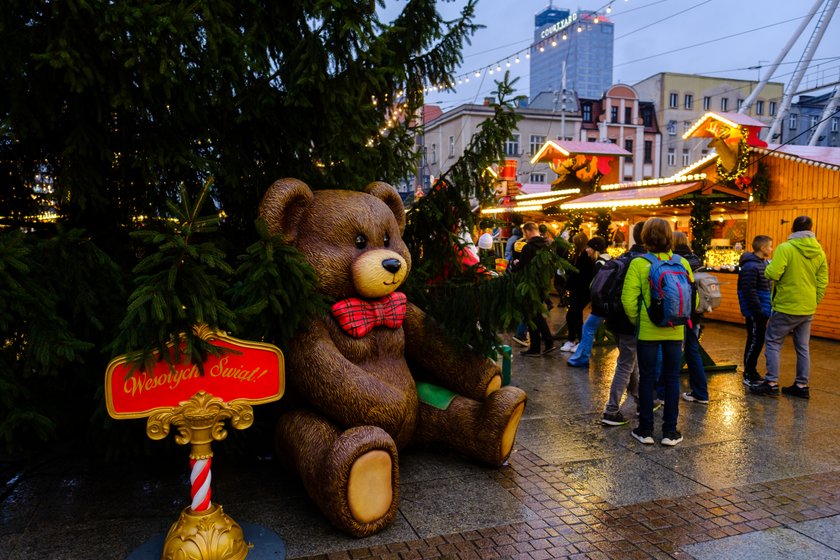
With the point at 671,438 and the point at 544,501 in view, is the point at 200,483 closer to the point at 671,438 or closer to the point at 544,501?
the point at 544,501

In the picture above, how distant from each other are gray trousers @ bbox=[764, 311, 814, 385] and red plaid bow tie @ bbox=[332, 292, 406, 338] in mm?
4109

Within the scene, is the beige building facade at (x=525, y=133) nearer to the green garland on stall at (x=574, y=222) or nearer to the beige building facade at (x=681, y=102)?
the beige building facade at (x=681, y=102)

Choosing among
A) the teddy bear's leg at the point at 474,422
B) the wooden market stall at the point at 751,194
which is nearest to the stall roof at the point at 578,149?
the wooden market stall at the point at 751,194

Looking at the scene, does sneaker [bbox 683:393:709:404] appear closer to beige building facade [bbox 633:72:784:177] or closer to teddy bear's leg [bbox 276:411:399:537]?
teddy bear's leg [bbox 276:411:399:537]

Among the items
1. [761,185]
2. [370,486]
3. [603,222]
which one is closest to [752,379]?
[370,486]

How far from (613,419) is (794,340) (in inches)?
88.9

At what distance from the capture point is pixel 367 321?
12.5 feet

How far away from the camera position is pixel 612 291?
17.0 feet

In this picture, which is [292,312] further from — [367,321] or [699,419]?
[699,419]

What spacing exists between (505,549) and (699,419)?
296 cm

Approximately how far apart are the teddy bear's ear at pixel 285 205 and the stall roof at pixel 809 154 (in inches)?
353

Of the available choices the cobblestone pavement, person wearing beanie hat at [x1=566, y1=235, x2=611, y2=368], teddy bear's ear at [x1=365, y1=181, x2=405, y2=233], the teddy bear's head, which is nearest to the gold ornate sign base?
the cobblestone pavement

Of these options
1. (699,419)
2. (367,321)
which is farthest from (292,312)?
(699,419)

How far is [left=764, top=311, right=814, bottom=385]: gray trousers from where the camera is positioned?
597 cm
